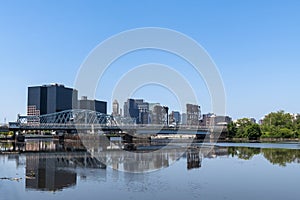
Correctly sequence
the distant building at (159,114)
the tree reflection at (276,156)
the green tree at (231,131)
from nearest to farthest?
the tree reflection at (276,156), the green tree at (231,131), the distant building at (159,114)

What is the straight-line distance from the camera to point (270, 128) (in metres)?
145

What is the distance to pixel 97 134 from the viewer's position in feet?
368

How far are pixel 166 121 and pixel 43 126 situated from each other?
80.0m

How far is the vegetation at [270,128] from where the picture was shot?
457 feet

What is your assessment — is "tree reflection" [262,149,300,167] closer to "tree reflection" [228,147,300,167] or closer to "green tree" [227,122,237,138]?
"tree reflection" [228,147,300,167]

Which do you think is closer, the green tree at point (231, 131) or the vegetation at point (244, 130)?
the vegetation at point (244, 130)

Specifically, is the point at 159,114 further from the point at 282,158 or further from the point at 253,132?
the point at 282,158

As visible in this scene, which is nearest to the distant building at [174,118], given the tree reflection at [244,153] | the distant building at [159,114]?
the distant building at [159,114]

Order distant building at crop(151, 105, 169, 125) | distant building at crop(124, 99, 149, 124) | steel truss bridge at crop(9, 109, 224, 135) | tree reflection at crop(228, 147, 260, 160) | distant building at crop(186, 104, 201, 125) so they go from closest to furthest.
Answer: tree reflection at crop(228, 147, 260, 160) < steel truss bridge at crop(9, 109, 224, 135) < distant building at crop(186, 104, 201, 125) < distant building at crop(124, 99, 149, 124) < distant building at crop(151, 105, 169, 125)

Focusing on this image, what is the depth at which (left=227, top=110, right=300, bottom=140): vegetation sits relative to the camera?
13938 centimetres

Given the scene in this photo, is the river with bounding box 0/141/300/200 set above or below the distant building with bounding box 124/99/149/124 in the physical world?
below

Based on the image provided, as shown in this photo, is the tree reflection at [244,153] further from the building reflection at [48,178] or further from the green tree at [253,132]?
the green tree at [253,132]

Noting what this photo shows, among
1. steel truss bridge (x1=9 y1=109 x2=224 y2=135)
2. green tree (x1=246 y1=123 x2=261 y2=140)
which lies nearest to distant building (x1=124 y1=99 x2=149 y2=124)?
steel truss bridge (x1=9 y1=109 x2=224 y2=135)

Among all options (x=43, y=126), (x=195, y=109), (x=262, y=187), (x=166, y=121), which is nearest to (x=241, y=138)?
(x=195, y=109)
